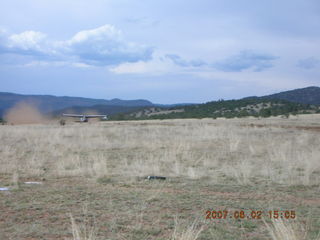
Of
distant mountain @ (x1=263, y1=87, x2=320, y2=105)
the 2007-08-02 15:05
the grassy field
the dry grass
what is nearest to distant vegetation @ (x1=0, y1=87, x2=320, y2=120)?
distant mountain @ (x1=263, y1=87, x2=320, y2=105)

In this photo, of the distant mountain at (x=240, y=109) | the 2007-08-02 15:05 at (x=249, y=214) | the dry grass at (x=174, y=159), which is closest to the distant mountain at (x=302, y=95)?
the distant mountain at (x=240, y=109)

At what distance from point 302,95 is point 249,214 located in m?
123

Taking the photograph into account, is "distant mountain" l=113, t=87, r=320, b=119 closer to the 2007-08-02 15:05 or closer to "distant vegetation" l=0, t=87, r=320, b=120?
"distant vegetation" l=0, t=87, r=320, b=120

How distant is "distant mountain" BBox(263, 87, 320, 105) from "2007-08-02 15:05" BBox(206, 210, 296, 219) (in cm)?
11416

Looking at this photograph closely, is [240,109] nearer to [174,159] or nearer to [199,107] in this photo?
[199,107]

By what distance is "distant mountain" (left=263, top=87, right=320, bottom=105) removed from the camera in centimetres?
11606

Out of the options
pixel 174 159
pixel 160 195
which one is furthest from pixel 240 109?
pixel 160 195

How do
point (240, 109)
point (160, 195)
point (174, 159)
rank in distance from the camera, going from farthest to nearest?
point (240, 109), point (174, 159), point (160, 195)

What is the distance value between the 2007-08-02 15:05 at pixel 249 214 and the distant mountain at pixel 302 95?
114156 millimetres

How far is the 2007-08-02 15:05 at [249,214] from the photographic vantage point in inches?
251

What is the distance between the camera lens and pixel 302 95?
12162 centimetres

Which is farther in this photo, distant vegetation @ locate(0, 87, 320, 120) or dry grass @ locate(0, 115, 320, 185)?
distant vegetation @ locate(0, 87, 320, 120)

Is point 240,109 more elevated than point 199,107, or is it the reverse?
point 199,107

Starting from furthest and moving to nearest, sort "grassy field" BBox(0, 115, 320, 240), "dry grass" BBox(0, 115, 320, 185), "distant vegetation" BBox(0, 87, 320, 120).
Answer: "distant vegetation" BBox(0, 87, 320, 120) → "dry grass" BBox(0, 115, 320, 185) → "grassy field" BBox(0, 115, 320, 240)
